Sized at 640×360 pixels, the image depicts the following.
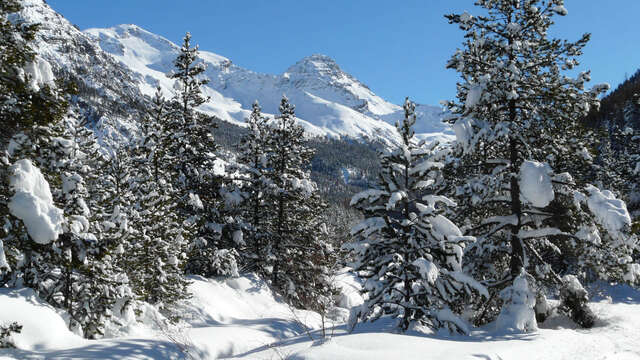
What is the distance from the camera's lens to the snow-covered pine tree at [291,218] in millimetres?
23062

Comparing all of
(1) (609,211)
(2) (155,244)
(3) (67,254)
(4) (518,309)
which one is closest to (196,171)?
(2) (155,244)

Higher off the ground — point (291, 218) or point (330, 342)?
point (291, 218)

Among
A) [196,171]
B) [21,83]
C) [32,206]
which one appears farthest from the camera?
[196,171]

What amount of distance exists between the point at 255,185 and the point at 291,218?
3321 millimetres

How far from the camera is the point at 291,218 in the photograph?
81.8ft

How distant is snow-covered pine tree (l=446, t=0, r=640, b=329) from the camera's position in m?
10.6

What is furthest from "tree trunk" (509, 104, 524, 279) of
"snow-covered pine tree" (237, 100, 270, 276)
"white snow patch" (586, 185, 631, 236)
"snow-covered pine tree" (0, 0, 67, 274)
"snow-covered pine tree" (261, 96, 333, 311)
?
"snow-covered pine tree" (237, 100, 270, 276)

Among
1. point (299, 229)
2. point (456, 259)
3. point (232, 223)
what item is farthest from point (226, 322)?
point (456, 259)

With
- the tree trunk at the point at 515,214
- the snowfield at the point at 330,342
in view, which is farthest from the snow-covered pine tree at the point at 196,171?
the tree trunk at the point at 515,214

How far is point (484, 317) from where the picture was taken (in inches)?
493

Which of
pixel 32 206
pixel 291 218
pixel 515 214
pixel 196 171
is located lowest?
pixel 32 206

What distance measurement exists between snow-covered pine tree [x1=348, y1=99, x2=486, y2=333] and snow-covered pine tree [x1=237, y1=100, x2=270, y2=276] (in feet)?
41.4

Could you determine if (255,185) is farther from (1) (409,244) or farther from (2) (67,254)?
(2) (67,254)

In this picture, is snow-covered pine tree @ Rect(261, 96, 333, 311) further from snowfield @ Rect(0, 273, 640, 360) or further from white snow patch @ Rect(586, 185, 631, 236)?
white snow patch @ Rect(586, 185, 631, 236)
